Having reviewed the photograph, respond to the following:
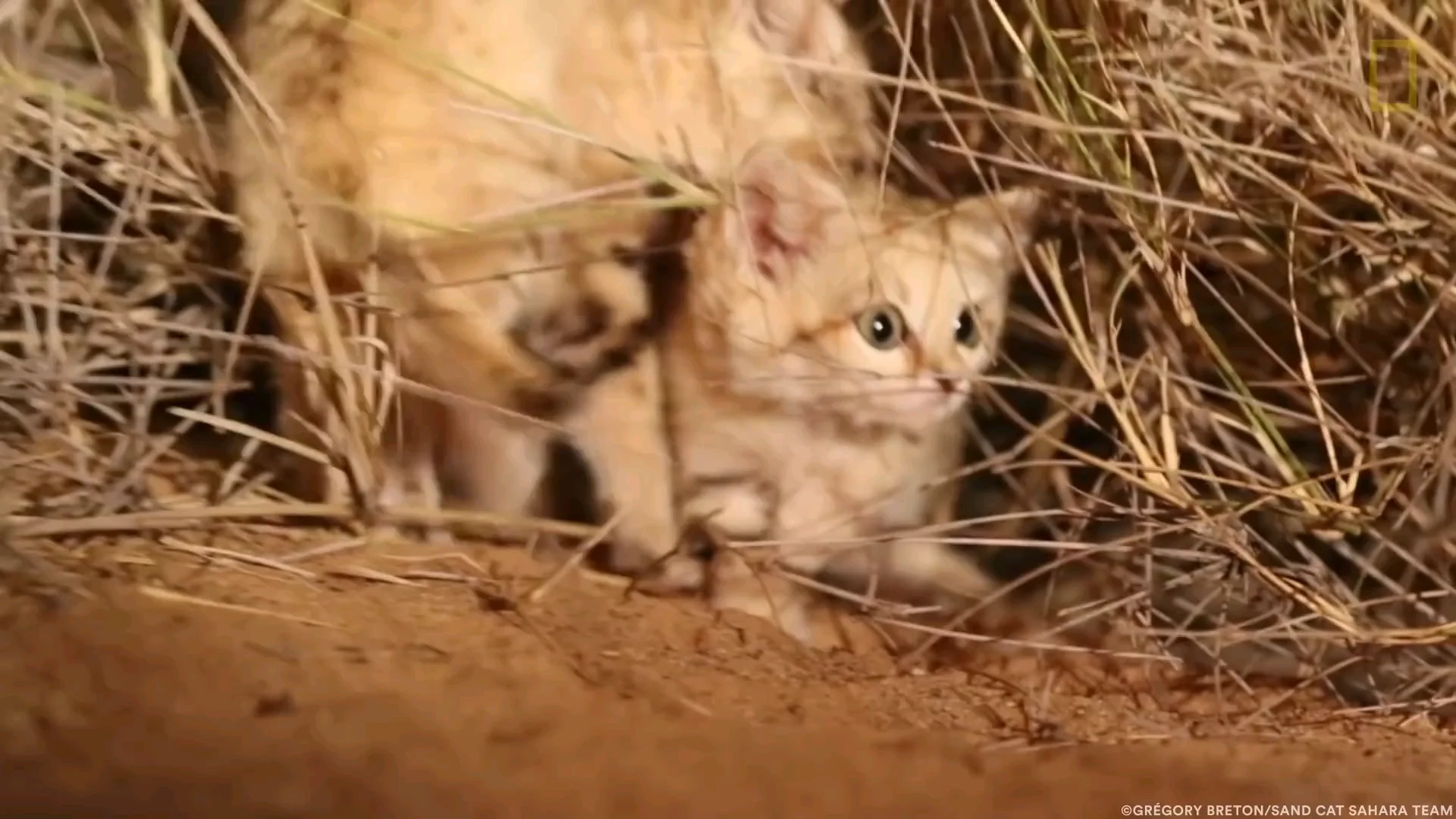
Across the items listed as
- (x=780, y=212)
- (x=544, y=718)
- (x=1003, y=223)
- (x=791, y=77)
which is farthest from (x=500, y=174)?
(x=544, y=718)

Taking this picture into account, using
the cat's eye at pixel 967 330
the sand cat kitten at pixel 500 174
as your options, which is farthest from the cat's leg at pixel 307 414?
the cat's eye at pixel 967 330

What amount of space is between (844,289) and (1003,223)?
19 centimetres

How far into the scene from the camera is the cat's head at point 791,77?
1875mm

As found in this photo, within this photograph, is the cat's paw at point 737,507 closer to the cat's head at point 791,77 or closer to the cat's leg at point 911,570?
the cat's leg at point 911,570

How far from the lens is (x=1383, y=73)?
1484 mm

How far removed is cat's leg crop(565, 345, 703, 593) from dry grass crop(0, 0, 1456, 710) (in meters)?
0.26

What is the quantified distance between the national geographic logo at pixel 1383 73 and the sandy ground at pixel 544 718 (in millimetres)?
553

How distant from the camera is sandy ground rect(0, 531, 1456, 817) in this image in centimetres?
88

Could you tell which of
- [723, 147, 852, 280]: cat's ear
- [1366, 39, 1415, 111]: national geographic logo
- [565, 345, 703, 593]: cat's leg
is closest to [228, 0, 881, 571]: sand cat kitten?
[565, 345, 703, 593]: cat's leg

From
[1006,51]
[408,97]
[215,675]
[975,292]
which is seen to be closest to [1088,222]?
[975,292]

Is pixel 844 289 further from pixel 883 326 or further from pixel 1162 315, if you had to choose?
pixel 1162 315

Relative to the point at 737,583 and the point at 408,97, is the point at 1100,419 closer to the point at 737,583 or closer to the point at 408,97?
the point at 737,583

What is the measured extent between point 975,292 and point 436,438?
25.5 inches

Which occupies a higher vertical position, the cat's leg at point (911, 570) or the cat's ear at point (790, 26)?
the cat's ear at point (790, 26)
